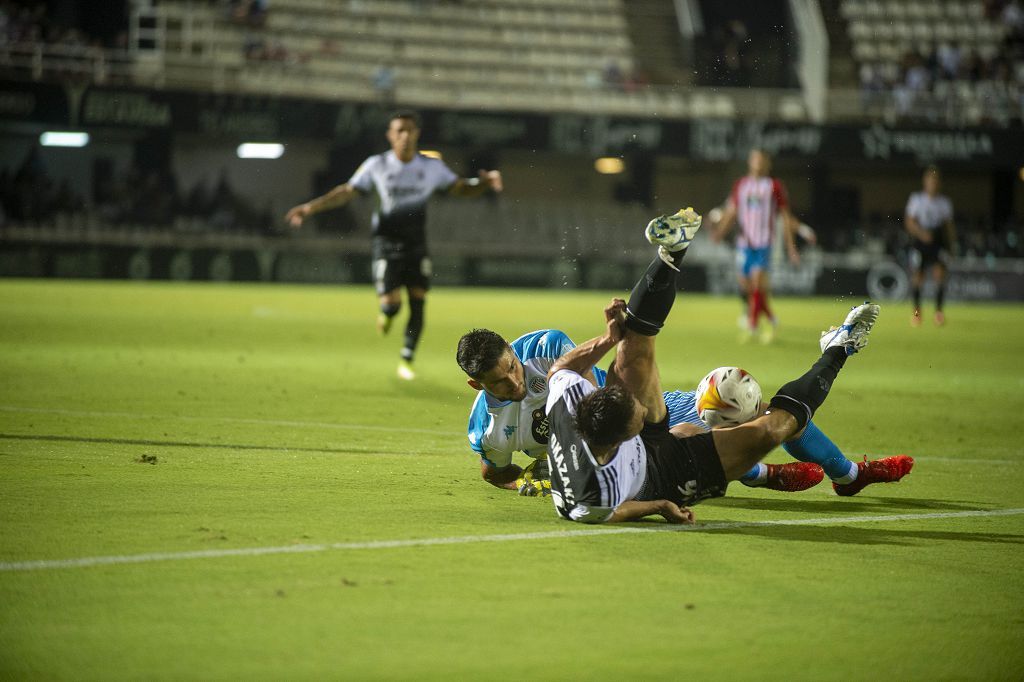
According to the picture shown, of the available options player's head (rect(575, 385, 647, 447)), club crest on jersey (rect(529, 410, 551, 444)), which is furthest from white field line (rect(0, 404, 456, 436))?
player's head (rect(575, 385, 647, 447))

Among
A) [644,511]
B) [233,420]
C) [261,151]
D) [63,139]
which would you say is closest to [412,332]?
[233,420]

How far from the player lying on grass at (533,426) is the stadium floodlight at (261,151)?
30259mm

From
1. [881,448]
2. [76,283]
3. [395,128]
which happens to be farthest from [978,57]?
[881,448]

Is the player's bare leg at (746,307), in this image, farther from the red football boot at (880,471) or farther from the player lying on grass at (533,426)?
the player lying on grass at (533,426)

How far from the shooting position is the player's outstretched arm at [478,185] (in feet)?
40.8

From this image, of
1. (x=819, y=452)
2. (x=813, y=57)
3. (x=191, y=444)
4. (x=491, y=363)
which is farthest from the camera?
(x=813, y=57)

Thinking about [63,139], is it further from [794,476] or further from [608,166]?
[794,476]

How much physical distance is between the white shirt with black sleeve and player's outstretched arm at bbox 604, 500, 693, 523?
32 millimetres

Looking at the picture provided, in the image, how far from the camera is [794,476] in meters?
7.26

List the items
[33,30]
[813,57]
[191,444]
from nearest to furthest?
[191,444] < [33,30] < [813,57]

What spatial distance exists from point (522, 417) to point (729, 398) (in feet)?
3.41

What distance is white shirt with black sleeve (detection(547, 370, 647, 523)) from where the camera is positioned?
20.0ft

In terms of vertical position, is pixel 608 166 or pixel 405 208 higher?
pixel 608 166

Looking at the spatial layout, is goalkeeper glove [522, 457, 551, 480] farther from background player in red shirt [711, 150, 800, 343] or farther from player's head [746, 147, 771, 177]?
player's head [746, 147, 771, 177]
